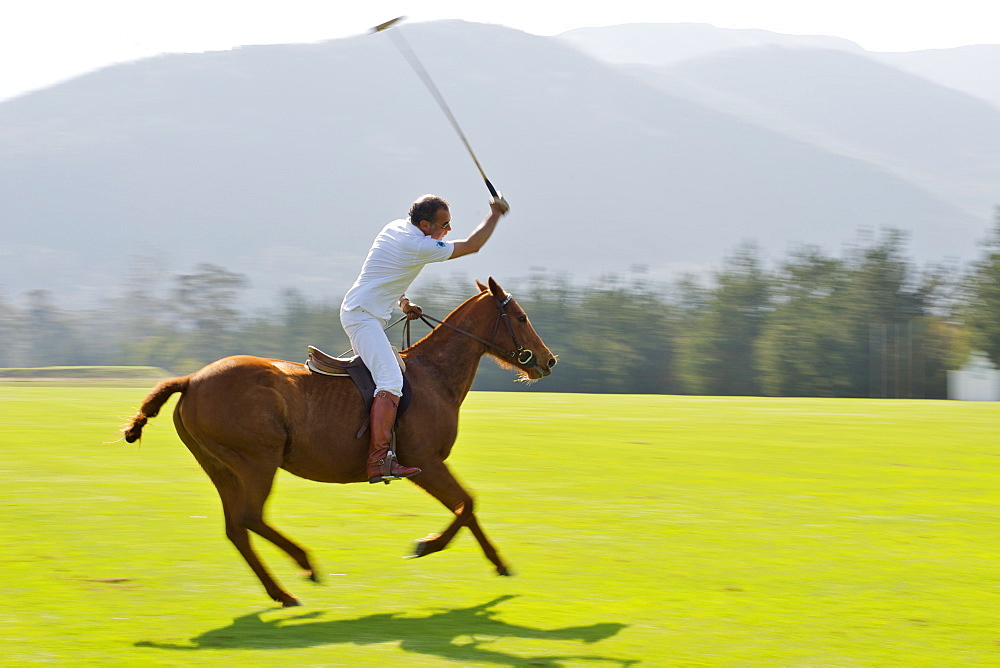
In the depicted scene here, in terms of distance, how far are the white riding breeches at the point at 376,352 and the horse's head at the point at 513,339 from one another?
106cm

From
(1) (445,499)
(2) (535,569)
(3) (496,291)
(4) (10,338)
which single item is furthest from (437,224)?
(4) (10,338)

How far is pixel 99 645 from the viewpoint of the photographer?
6.50m

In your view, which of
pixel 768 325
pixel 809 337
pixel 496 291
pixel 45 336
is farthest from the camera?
pixel 45 336

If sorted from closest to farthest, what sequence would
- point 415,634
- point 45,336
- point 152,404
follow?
point 415,634, point 152,404, point 45,336

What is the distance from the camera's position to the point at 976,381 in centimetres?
7681

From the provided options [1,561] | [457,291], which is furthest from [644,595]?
[457,291]

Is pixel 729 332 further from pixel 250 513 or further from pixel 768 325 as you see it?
pixel 250 513

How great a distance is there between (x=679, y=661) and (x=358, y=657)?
1.75 metres

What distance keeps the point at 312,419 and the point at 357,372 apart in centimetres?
50

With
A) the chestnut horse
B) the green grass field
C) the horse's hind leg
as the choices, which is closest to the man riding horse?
the chestnut horse

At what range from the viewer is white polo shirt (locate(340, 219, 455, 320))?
27.0 feet

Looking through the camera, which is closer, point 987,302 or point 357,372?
point 357,372

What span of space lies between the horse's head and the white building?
72.5 metres

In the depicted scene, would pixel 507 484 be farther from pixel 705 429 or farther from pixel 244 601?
pixel 705 429
